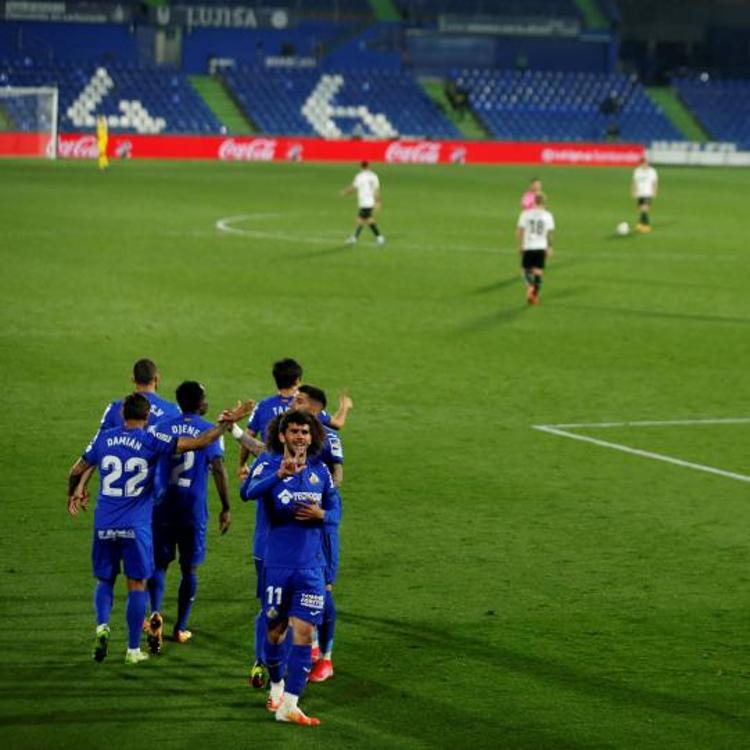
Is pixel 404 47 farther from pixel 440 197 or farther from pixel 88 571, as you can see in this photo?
pixel 88 571

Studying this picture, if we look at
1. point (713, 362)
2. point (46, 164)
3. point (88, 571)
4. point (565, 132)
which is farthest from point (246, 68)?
point (88, 571)

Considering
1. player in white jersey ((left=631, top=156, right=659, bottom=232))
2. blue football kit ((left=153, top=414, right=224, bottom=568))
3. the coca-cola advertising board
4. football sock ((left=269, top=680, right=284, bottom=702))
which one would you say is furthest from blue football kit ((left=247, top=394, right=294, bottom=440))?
the coca-cola advertising board

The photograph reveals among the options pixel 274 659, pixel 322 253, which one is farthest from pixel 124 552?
pixel 322 253

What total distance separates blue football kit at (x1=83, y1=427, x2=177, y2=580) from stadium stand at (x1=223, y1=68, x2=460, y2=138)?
79694mm

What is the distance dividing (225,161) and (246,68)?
43.8 ft

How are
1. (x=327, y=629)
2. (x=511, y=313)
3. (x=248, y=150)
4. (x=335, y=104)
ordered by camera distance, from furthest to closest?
1. (x=335, y=104)
2. (x=248, y=150)
3. (x=511, y=313)
4. (x=327, y=629)

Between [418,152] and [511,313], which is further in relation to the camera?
[418,152]

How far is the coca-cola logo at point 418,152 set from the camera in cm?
8656

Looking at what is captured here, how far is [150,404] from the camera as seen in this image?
1287cm

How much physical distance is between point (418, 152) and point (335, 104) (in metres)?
8.60

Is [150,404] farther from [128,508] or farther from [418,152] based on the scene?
[418,152]

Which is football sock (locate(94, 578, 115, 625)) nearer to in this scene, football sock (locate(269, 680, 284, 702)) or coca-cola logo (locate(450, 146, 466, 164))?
football sock (locate(269, 680, 284, 702))

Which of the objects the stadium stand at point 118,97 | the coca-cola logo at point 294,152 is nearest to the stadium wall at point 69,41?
the stadium stand at point 118,97

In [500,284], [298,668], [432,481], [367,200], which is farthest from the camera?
[367,200]
